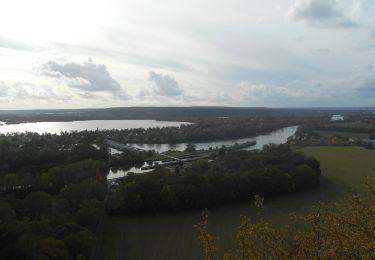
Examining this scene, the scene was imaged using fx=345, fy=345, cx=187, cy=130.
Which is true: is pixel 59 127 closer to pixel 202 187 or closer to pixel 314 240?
pixel 202 187

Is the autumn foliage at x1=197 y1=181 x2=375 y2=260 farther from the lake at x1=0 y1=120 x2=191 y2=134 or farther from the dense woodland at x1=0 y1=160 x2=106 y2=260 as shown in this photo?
the lake at x1=0 y1=120 x2=191 y2=134

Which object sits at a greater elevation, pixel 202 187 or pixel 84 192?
pixel 84 192

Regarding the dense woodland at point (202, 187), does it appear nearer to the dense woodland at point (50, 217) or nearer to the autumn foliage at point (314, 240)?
the dense woodland at point (50, 217)

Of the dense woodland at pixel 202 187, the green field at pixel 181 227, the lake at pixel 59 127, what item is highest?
the lake at pixel 59 127

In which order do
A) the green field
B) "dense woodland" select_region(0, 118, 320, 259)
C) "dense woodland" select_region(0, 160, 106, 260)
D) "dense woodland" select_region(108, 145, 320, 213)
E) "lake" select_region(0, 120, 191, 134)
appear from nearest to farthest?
1. "dense woodland" select_region(0, 160, 106, 260)
2. "dense woodland" select_region(0, 118, 320, 259)
3. the green field
4. "dense woodland" select_region(108, 145, 320, 213)
5. "lake" select_region(0, 120, 191, 134)

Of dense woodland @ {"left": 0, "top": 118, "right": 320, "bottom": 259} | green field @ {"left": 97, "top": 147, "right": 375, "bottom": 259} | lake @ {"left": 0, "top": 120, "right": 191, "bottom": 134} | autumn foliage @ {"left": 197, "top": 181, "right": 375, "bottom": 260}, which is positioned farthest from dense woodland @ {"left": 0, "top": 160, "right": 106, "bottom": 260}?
lake @ {"left": 0, "top": 120, "right": 191, "bottom": 134}

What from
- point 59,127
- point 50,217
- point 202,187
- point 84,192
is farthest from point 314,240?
point 59,127

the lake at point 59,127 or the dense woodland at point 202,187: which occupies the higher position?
the lake at point 59,127

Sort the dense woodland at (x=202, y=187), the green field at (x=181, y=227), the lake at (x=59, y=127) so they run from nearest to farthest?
the green field at (x=181, y=227)
the dense woodland at (x=202, y=187)
the lake at (x=59, y=127)

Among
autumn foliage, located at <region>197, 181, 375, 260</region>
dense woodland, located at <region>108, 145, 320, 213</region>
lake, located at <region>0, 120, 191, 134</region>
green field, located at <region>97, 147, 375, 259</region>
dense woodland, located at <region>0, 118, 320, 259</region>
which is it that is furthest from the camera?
lake, located at <region>0, 120, 191, 134</region>

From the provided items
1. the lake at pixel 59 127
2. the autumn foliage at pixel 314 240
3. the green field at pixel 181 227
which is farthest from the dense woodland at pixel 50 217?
the lake at pixel 59 127
